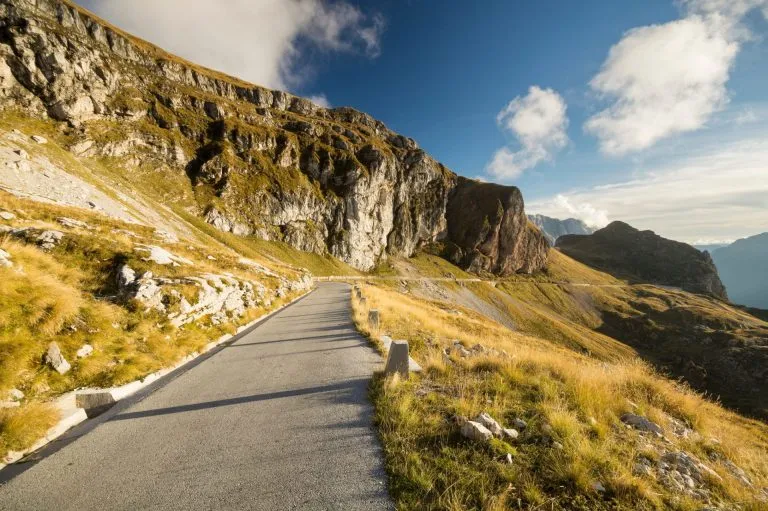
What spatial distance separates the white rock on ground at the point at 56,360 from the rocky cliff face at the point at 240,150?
301 feet

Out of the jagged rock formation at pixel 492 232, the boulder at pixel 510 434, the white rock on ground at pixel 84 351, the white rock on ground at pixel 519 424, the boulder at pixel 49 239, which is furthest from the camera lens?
the jagged rock formation at pixel 492 232

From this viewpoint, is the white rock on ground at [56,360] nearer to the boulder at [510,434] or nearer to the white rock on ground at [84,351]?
the white rock on ground at [84,351]

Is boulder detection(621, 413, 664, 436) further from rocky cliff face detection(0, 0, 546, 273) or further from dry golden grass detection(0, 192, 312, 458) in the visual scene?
rocky cliff face detection(0, 0, 546, 273)

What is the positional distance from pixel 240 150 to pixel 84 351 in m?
125

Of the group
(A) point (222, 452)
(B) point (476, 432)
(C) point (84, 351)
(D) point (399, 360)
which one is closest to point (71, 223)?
(C) point (84, 351)

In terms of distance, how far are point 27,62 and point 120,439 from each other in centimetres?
12969

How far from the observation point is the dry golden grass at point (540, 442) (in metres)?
3.80

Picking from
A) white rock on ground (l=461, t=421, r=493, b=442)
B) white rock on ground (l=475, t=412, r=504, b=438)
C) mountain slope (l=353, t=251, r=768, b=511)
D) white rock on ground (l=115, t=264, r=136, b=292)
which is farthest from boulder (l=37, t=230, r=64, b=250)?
white rock on ground (l=475, t=412, r=504, b=438)

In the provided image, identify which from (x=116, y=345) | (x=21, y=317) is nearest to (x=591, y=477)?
(x=116, y=345)

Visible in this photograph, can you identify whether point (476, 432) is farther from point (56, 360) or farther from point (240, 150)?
point (240, 150)

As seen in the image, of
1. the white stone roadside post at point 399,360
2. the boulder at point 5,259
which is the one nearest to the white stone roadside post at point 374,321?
the white stone roadside post at point 399,360

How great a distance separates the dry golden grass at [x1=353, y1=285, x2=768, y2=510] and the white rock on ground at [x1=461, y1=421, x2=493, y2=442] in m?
0.15

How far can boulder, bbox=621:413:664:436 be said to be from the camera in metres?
5.72

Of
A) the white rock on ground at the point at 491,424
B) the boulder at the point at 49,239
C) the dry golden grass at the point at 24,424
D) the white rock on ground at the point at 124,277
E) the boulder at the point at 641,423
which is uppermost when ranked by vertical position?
the boulder at the point at 49,239
